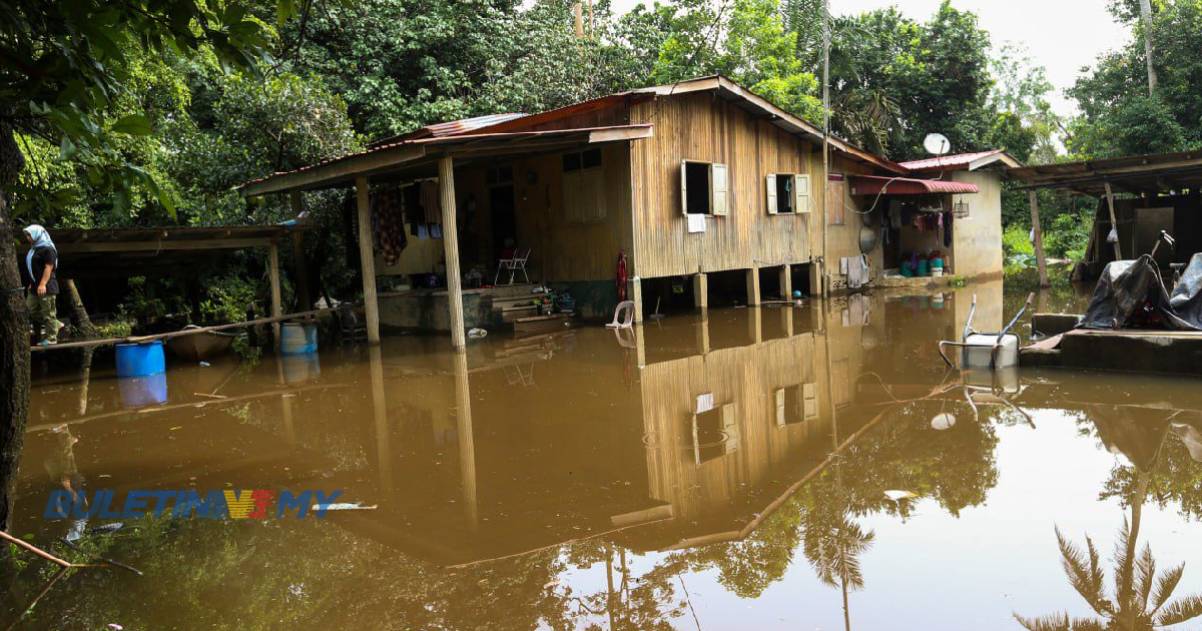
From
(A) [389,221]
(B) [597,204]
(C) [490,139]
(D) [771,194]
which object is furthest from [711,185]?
(A) [389,221]

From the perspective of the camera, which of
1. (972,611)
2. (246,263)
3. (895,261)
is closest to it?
(972,611)

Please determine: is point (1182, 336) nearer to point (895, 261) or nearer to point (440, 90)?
point (895, 261)

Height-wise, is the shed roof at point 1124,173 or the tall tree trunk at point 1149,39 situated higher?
the tall tree trunk at point 1149,39

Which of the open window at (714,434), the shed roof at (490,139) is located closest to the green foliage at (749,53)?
the shed roof at (490,139)

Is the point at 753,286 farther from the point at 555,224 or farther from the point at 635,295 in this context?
the point at 555,224

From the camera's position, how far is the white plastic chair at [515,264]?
14.3 metres

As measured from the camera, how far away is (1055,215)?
28.0 m

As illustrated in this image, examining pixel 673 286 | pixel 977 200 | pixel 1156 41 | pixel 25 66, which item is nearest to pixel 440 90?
pixel 673 286

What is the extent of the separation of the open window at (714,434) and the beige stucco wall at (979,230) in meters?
15.9

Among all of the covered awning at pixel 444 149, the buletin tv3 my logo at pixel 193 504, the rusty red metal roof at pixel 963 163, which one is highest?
the rusty red metal roof at pixel 963 163

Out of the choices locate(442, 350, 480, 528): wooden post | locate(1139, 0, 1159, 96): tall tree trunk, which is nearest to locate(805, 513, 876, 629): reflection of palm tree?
locate(442, 350, 480, 528): wooden post

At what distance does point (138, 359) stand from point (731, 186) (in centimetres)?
1023

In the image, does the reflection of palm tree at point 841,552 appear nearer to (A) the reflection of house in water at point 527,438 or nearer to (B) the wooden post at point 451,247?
(A) the reflection of house in water at point 527,438

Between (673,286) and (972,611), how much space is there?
13.3 metres
